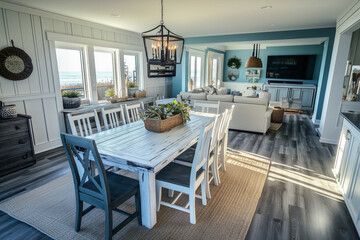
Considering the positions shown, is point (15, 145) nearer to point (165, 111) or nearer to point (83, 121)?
point (83, 121)

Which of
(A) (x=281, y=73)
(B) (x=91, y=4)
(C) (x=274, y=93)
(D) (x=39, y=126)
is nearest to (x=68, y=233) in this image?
(D) (x=39, y=126)

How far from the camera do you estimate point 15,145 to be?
3037 millimetres

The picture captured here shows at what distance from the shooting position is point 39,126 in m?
3.75

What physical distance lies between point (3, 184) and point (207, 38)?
5896mm

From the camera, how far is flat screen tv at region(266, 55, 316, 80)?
864cm

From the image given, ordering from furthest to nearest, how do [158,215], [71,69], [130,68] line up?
[130,68] < [71,69] < [158,215]

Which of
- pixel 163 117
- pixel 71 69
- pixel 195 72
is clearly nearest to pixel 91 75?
pixel 71 69

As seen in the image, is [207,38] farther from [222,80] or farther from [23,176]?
[23,176]

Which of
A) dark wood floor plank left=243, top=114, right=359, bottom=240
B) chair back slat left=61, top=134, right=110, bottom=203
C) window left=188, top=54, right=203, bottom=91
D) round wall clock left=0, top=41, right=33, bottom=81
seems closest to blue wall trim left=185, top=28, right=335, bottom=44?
window left=188, top=54, right=203, bottom=91

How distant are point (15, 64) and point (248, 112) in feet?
15.0

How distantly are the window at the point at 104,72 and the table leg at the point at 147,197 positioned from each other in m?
3.81

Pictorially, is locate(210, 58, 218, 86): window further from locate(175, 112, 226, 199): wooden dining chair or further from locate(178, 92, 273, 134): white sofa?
locate(175, 112, 226, 199): wooden dining chair

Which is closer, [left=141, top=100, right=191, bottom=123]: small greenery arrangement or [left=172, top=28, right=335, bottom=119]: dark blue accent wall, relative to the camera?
[left=141, top=100, right=191, bottom=123]: small greenery arrangement

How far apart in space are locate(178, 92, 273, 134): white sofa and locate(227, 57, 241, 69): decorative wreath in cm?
624
